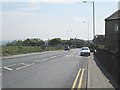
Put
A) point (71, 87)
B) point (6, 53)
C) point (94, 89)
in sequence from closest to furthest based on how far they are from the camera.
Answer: point (94, 89) < point (71, 87) < point (6, 53)

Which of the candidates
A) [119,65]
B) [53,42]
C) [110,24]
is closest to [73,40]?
[53,42]

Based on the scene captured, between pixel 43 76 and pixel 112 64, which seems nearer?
pixel 112 64

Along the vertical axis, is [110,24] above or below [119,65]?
above

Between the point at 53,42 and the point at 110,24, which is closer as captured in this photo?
the point at 110,24

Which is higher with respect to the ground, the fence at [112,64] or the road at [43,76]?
the fence at [112,64]

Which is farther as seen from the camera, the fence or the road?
the fence

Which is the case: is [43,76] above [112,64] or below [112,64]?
below

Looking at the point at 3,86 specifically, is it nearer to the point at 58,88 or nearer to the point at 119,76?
the point at 58,88

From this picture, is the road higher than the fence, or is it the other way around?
the fence

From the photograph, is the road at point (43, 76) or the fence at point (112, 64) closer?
the road at point (43, 76)

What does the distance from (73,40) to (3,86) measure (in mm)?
186450

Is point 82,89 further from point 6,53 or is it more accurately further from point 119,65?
point 6,53

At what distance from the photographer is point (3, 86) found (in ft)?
44.1

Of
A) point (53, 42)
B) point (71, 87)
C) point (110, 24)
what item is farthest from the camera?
point (53, 42)
